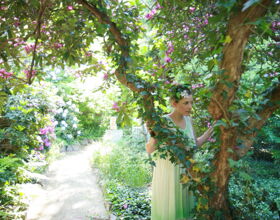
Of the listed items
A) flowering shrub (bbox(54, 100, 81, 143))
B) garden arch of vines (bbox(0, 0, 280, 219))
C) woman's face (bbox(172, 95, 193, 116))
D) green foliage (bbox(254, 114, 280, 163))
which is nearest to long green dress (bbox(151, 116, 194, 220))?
woman's face (bbox(172, 95, 193, 116))

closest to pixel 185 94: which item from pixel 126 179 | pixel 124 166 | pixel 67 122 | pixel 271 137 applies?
pixel 271 137

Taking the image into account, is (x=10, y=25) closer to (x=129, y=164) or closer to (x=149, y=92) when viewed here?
(x=149, y=92)

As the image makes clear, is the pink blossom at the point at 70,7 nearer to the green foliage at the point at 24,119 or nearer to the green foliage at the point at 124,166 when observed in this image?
the green foliage at the point at 24,119

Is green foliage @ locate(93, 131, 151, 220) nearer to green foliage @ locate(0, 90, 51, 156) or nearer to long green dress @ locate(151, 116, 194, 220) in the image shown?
long green dress @ locate(151, 116, 194, 220)

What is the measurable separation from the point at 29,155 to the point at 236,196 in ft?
11.9

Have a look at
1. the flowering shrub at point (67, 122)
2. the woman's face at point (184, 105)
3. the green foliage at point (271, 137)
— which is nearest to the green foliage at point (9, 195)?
the woman's face at point (184, 105)

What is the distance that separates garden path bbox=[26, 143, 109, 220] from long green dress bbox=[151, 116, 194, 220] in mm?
1875

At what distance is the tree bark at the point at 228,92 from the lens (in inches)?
40.0

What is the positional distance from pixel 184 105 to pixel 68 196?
139 inches

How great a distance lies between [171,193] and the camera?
A: 1.95 m

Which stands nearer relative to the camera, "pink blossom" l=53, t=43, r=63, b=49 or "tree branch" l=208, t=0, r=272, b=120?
"tree branch" l=208, t=0, r=272, b=120

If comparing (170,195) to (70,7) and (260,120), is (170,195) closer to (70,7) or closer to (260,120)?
(260,120)

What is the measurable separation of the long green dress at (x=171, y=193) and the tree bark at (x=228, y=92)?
520 millimetres

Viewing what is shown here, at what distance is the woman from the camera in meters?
1.86
